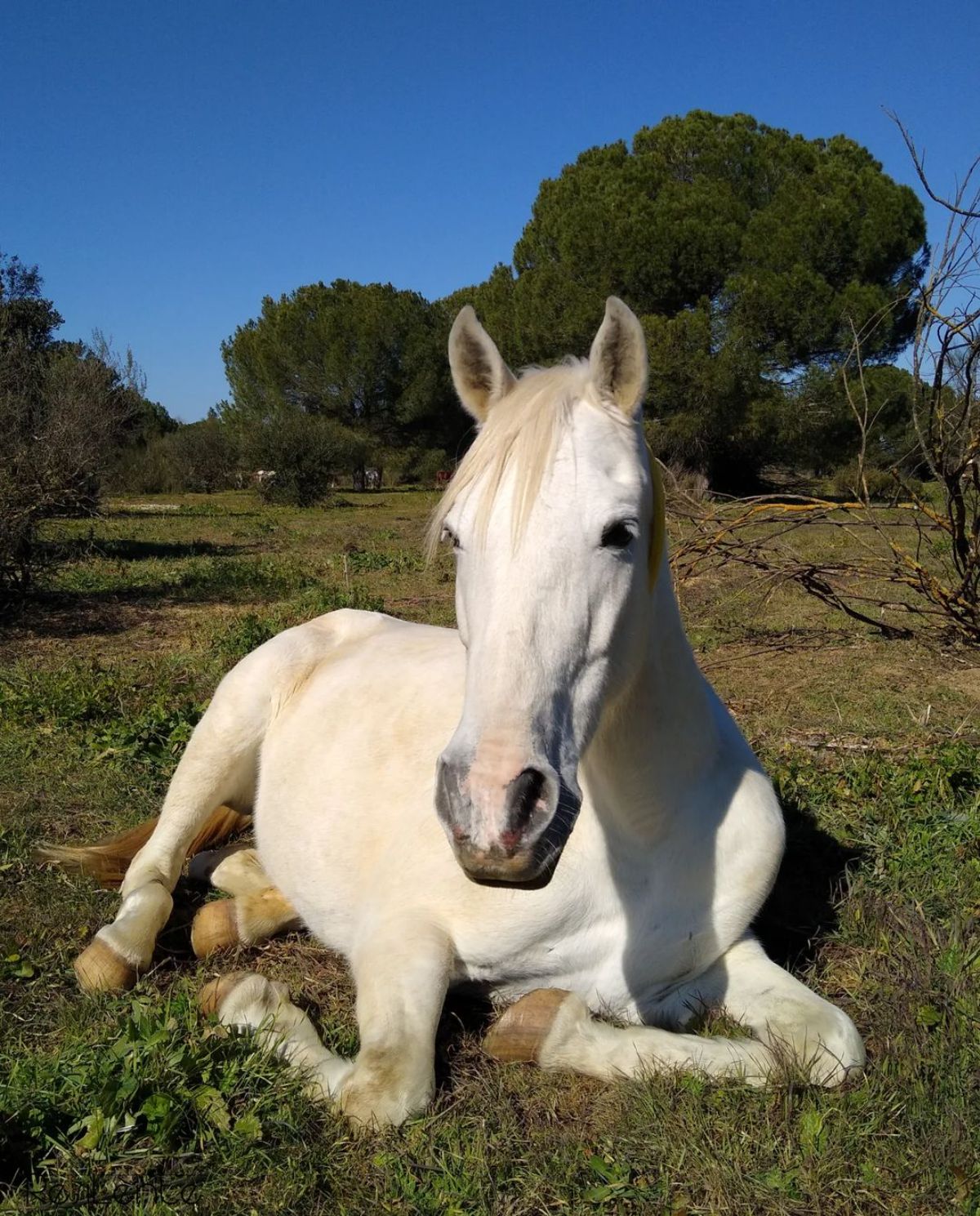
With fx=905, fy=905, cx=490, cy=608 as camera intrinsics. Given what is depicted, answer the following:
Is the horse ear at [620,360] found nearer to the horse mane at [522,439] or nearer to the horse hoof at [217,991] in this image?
the horse mane at [522,439]

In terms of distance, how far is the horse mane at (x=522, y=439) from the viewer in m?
1.81

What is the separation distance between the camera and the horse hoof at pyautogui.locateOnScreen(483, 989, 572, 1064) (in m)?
2.17

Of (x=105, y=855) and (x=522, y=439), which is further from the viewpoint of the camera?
(x=105, y=855)

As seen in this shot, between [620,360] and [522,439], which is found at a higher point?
[620,360]

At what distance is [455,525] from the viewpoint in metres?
1.92

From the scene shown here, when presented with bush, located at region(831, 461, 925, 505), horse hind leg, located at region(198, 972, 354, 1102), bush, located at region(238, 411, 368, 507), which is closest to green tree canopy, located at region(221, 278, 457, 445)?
bush, located at region(238, 411, 368, 507)

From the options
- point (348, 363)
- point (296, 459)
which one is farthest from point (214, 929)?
point (348, 363)

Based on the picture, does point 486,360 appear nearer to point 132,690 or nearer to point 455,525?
point 455,525

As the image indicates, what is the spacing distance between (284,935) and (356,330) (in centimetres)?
3395

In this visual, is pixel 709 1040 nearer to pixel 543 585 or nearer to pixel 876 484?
pixel 543 585

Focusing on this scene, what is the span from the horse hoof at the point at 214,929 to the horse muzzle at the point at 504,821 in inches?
63.7

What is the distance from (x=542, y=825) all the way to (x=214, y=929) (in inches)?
68.6

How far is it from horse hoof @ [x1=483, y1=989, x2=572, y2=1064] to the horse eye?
1.14m

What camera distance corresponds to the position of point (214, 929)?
286 centimetres
